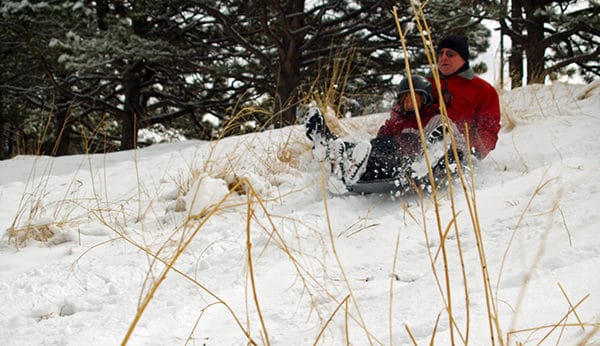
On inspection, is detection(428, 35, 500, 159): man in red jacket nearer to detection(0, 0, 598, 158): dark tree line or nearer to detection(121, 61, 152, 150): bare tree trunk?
detection(0, 0, 598, 158): dark tree line

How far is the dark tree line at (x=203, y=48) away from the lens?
548 cm

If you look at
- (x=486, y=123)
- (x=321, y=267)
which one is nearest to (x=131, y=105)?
(x=486, y=123)

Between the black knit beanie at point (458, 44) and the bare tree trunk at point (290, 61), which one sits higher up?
the bare tree trunk at point (290, 61)

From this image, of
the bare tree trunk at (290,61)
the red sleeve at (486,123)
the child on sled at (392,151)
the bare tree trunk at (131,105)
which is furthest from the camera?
the bare tree trunk at (131,105)

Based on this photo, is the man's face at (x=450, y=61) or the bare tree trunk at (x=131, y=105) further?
the bare tree trunk at (x=131, y=105)

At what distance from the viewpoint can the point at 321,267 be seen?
1329mm

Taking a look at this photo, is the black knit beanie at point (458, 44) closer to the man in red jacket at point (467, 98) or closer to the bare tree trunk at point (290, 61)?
the man in red jacket at point (467, 98)

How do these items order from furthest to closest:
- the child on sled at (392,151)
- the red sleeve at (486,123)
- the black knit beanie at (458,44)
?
the black knit beanie at (458,44) → the red sleeve at (486,123) → the child on sled at (392,151)

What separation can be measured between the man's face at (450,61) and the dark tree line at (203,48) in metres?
1.51

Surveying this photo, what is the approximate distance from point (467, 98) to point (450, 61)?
0.28m

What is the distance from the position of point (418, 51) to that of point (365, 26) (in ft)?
3.89

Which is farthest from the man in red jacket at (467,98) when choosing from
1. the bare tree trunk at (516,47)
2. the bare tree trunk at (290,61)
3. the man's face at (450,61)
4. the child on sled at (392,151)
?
the bare tree trunk at (516,47)

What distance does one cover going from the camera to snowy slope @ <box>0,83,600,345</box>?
2.70 ft

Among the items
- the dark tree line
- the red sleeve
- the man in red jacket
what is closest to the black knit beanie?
the man in red jacket
